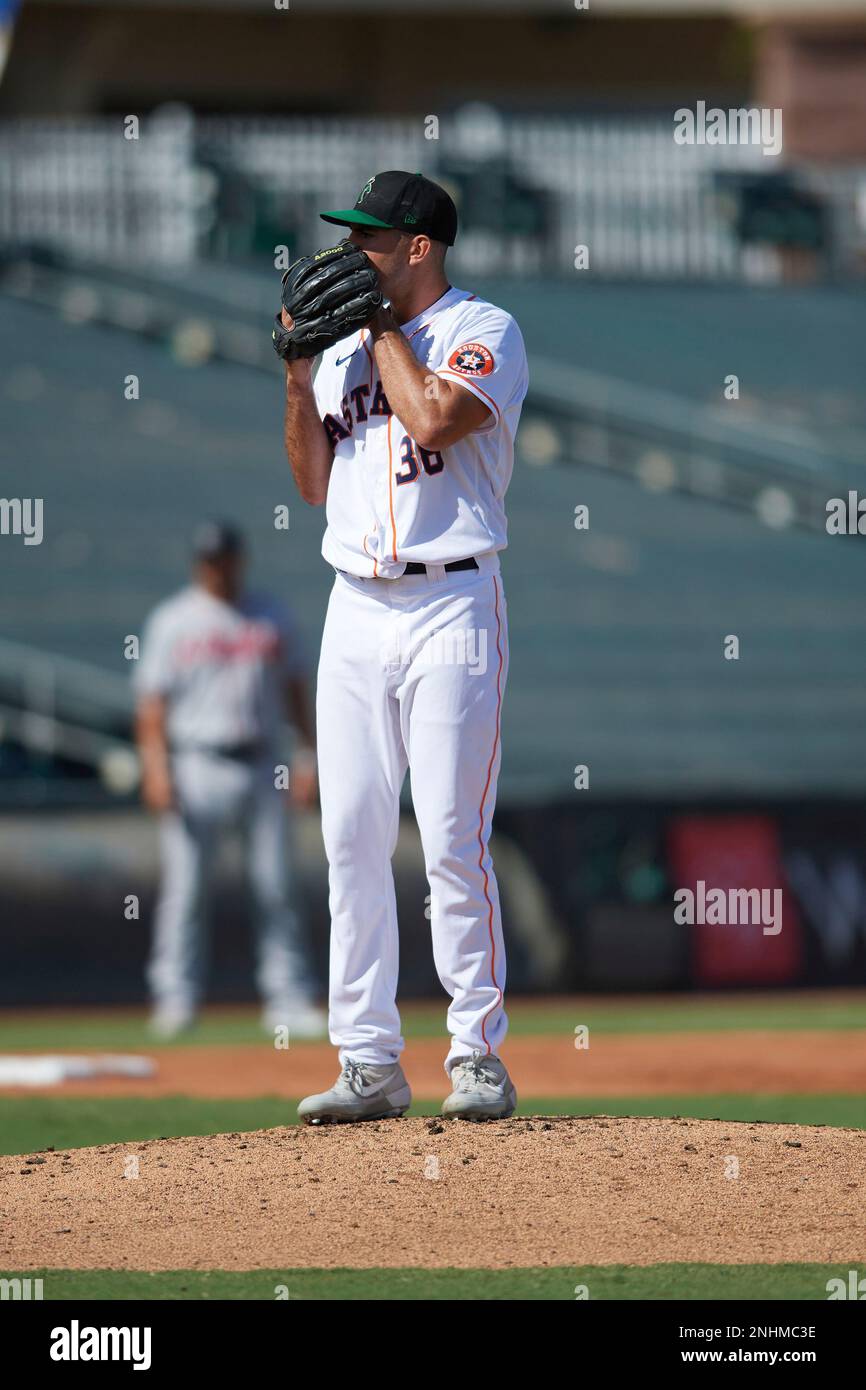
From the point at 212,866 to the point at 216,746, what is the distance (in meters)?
0.66

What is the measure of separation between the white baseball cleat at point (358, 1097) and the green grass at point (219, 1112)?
111 centimetres

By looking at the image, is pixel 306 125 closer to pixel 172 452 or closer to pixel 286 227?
pixel 286 227

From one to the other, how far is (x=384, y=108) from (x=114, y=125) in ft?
17.9

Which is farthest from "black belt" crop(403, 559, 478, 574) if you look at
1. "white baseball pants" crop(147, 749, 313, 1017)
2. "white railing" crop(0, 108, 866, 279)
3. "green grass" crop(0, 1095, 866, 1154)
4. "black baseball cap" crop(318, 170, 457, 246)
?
"white railing" crop(0, 108, 866, 279)

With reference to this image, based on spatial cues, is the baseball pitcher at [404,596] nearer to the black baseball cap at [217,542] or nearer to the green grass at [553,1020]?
the green grass at [553,1020]

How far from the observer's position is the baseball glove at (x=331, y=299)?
500cm

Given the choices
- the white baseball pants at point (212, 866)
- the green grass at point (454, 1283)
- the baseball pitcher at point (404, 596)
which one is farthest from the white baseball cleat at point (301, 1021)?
the green grass at point (454, 1283)

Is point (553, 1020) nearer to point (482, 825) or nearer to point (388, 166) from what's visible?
point (482, 825)

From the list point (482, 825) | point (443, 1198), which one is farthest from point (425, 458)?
point (443, 1198)

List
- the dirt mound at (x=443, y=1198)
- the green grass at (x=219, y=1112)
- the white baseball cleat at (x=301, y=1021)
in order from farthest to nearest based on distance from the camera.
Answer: the white baseball cleat at (x=301, y=1021), the green grass at (x=219, y=1112), the dirt mound at (x=443, y=1198)

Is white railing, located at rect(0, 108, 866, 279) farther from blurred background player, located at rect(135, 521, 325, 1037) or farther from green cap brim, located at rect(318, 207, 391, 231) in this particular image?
green cap brim, located at rect(318, 207, 391, 231)

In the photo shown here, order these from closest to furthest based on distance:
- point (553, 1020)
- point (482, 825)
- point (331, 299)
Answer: point (331, 299)
point (482, 825)
point (553, 1020)

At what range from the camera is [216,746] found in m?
11.2

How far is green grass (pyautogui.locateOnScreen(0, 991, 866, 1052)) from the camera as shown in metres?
10.8
